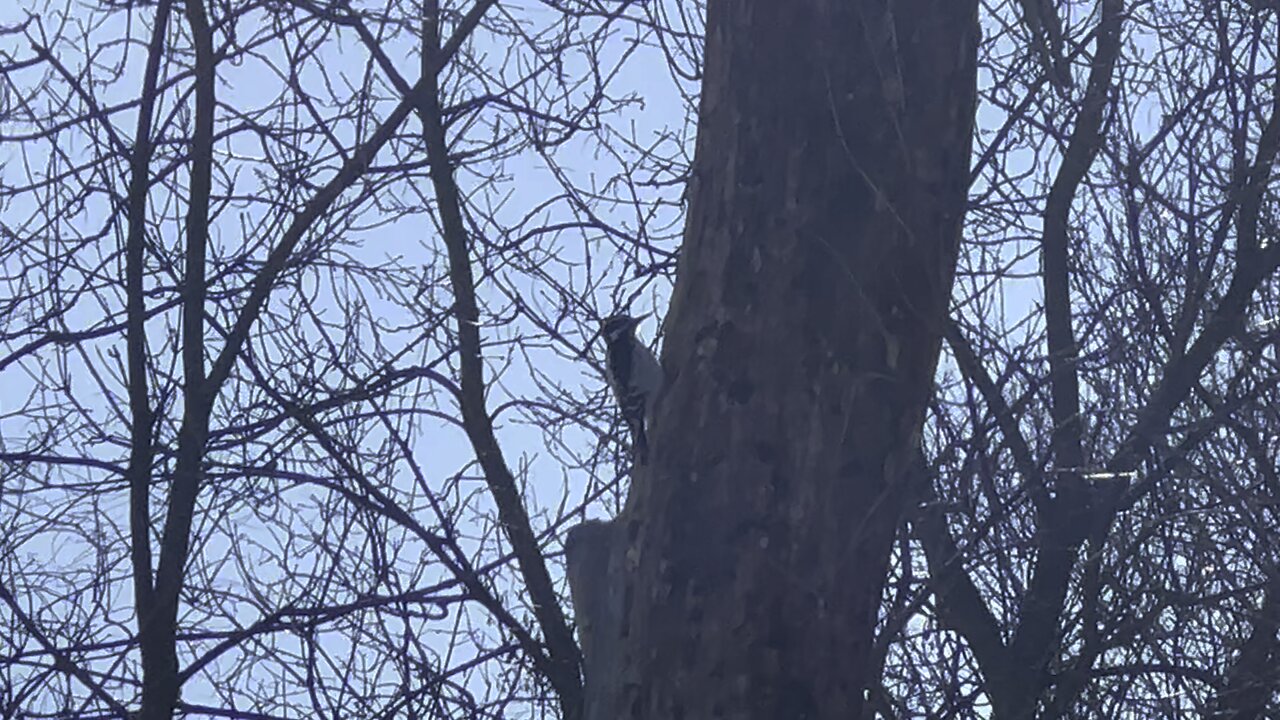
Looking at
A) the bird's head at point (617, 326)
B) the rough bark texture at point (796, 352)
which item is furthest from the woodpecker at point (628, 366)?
the rough bark texture at point (796, 352)

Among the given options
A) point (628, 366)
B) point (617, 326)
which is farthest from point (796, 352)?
point (617, 326)

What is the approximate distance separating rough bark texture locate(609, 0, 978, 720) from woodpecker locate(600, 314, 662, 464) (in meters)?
0.81

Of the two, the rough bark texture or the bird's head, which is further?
the bird's head

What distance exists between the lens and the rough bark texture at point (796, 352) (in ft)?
12.5

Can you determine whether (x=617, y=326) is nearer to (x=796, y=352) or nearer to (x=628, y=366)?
(x=628, y=366)

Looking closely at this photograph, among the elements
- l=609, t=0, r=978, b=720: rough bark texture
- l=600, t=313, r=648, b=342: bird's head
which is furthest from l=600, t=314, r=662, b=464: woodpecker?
l=609, t=0, r=978, b=720: rough bark texture

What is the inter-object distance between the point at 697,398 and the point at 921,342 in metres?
0.55

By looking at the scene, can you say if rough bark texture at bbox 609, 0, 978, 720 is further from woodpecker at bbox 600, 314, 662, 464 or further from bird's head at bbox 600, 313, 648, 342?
bird's head at bbox 600, 313, 648, 342

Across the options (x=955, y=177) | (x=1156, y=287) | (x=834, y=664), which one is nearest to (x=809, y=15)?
(x=955, y=177)

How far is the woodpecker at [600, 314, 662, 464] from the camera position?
17.1 ft

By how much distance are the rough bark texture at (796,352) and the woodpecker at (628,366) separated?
81cm

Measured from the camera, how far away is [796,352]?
393cm

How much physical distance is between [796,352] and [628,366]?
1.60 metres

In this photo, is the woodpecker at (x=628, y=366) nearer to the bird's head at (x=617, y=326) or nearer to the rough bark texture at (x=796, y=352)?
the bird's head at (x=617, y=326)
